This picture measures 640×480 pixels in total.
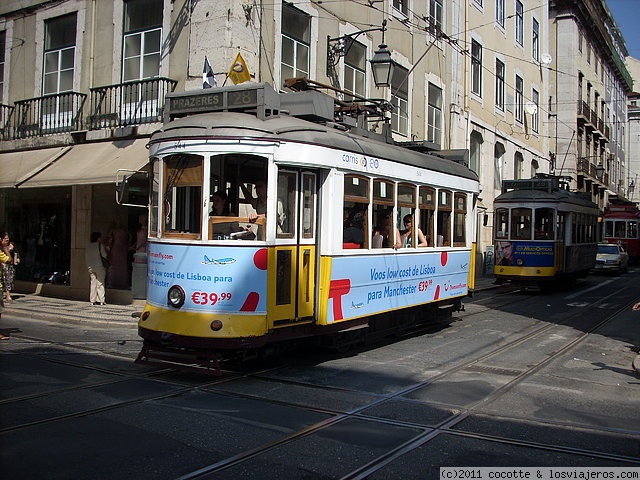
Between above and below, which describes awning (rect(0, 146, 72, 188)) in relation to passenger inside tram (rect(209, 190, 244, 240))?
above

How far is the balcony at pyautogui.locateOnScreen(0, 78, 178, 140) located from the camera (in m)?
15.1

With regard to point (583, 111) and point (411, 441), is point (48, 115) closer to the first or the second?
point (411, 441)

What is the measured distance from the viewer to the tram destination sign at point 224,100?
8328mm

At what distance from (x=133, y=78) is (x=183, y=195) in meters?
8.88

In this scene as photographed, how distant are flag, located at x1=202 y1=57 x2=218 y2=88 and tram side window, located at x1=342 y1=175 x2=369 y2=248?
233 inches

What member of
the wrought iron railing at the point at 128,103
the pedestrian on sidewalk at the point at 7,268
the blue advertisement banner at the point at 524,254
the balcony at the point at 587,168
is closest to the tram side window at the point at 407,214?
the wrought iron railing at the point at 128,103

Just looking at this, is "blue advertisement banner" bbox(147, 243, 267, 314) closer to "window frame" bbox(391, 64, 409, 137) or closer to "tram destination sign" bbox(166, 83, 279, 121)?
"tram destination sign" bbox(166, 83, 279, 121)

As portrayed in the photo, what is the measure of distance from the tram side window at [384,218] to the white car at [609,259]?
23.9 m

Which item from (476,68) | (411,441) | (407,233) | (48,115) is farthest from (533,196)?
(411,441)

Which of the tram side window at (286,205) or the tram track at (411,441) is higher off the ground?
the tram side window at (286,205)

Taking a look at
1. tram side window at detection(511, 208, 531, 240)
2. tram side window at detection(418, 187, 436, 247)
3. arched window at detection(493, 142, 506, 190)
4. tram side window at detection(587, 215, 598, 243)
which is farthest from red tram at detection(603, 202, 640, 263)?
tram side window at detection(418, 187, 436, 247)

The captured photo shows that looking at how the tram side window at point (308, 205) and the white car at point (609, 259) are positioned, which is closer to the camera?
the tram side window at point (308, 205)

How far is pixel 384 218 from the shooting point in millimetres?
9797

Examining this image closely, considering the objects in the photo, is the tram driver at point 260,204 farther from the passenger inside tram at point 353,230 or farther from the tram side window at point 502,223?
the tram side window at point 502,223
